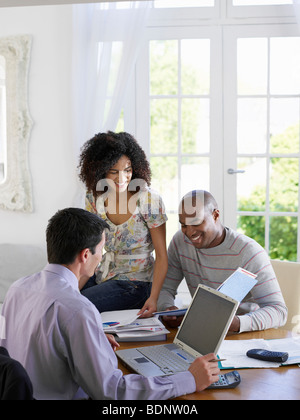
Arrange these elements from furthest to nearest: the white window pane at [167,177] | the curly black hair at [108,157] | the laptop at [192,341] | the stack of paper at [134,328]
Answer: the white window pane at [167,177], the curly black hair at [108,157], the stack of paper at [134,328], the laptop at [192,341]

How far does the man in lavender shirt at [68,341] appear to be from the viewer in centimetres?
141

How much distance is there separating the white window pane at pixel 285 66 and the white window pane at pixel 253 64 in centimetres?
5

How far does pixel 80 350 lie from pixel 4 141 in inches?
113

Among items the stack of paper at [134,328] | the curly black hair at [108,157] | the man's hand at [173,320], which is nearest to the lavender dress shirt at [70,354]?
the stack of paper at [134,328]

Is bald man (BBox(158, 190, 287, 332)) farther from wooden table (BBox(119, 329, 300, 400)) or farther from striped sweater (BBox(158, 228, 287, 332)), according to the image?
wooden table (BBox(119, 329, 300, 400))

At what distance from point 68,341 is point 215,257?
1.00 metres

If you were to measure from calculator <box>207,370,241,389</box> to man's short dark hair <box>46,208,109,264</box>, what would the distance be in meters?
0.51

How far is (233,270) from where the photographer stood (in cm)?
226

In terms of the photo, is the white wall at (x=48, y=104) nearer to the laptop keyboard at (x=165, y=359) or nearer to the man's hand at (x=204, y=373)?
the laptop keyboard at (x=165, y=359)

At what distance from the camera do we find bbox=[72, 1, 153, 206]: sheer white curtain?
372 centimetres

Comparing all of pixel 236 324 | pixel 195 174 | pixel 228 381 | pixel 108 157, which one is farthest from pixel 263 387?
pixel 195 174

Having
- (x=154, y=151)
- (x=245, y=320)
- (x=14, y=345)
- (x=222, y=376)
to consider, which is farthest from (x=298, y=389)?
(x=154, y=151)
